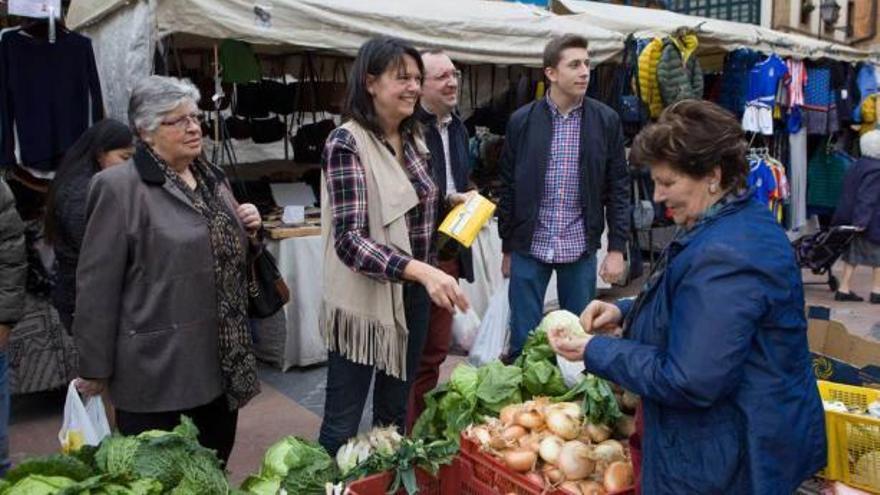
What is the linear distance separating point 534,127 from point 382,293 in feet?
5.93

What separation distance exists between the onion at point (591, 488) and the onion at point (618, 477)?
0.07 feet

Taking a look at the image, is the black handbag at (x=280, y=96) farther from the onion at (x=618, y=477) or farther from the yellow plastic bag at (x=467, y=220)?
the onion at (x=618, y=477)

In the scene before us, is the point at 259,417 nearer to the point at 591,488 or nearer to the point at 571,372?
the point at 571,372

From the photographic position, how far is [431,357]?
3865 mm

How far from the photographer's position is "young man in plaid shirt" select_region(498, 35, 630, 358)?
412cm

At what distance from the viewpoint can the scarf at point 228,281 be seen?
2676 millimetres

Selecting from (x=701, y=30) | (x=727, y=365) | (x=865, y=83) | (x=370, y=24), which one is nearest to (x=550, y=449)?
(x=727, y=365)

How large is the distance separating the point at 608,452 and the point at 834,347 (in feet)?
5.21

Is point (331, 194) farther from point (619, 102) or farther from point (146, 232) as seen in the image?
point (619, 102)

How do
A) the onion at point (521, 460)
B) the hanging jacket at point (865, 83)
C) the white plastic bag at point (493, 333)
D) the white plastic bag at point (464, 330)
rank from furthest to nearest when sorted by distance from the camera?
the hanging jacket at point (865, 83) < the white plastic bag at point (464, 330) < the white plastic bag at point (493, 333) < the onion at point (521, 460)

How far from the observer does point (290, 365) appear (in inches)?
218

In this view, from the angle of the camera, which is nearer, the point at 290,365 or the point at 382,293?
the point at 382,293

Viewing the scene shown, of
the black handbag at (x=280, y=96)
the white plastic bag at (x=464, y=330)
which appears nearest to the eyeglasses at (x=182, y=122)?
the white plastic bag at (x=464, y=330)

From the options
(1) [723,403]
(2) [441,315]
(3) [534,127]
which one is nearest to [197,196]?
(2) [441,315]
